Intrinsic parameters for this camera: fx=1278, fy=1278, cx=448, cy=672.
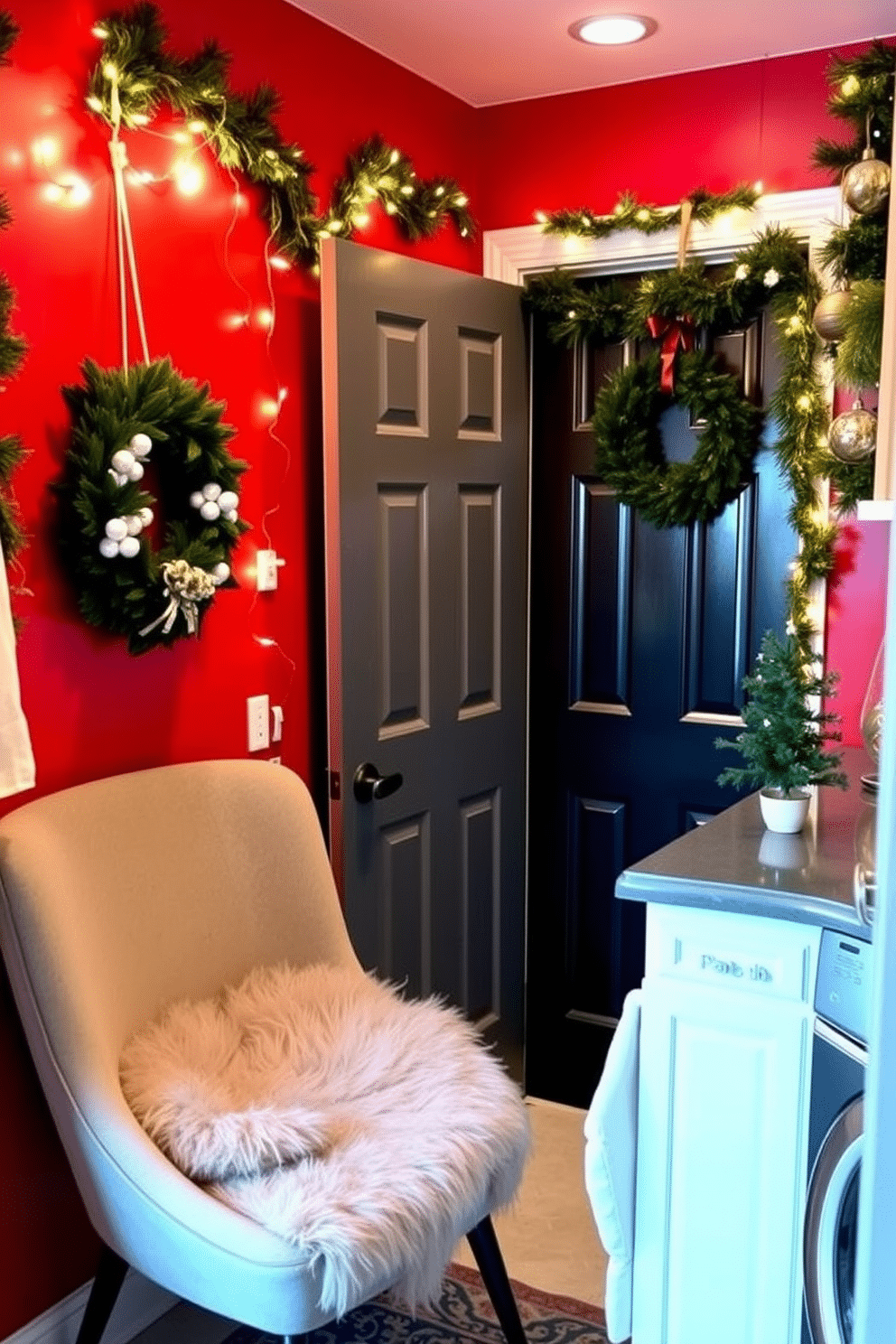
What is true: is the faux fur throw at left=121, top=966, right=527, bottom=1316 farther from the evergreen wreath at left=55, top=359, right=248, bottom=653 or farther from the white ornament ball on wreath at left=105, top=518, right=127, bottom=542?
the white ornament ball on wreath at left=105, top=518, right=127, bottom=542

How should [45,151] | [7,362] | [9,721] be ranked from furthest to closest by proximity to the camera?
1. [45,151]
2. [7,362]
3. [9,721]

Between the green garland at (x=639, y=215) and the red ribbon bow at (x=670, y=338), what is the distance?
0.68ft

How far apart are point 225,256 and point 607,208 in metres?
1.06

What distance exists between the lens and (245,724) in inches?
98.2

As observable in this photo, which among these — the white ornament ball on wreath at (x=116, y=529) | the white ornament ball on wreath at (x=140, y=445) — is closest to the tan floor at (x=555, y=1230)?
the white ornament ball on wreath at (x=116, y=529)

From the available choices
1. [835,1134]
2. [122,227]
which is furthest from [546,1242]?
[122,227]

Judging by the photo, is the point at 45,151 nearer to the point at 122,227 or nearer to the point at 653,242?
the point at 122,227

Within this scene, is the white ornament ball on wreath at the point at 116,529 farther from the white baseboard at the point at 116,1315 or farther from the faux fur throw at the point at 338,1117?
the white baseboard at the point at 116,1315

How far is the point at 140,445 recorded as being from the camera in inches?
81.2

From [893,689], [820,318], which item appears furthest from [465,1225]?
[820,318]

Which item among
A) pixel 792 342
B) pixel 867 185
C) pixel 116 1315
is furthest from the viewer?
Answer: pixel 792 342

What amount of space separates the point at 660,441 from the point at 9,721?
71.1 inches

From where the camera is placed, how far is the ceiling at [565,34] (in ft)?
8.20

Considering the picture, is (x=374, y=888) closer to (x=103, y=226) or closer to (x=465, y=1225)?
(x=465, y=1225)
